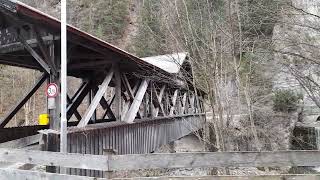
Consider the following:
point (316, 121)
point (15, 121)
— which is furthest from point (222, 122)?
point (15, 121)

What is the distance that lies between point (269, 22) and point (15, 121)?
30.2 metres

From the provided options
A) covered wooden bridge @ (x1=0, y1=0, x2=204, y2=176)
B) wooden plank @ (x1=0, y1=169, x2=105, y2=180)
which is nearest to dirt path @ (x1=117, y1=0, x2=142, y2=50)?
covered wooden bridge @ (x1=0, y1=0, x2=204, y2=176)

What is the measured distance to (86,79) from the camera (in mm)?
12672

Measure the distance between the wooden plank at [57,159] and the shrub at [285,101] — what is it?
22592 mm

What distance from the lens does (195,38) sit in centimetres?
1403

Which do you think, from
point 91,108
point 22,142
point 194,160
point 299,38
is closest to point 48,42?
point 91,108

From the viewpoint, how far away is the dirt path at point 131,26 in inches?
1743

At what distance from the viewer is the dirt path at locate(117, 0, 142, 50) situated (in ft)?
145

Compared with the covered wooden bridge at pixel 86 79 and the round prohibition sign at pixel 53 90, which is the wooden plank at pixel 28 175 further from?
the round prohibition sign at pixel 53 90

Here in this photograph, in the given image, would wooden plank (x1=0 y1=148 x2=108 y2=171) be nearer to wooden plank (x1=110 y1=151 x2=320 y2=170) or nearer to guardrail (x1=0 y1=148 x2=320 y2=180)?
guardrail (x1=0 y1=148 x2=320 y2=180)

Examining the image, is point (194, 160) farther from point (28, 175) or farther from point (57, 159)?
point (28, 175)

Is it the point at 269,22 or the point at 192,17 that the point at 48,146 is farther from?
the point at 192,17

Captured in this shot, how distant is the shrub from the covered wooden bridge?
12221 millimetres

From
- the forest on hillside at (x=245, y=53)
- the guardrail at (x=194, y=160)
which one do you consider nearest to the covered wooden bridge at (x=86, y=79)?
the forest on hillside at (x=245, y=53)
